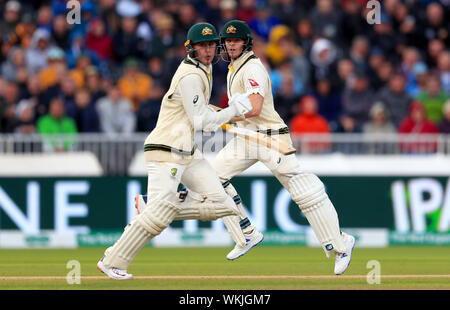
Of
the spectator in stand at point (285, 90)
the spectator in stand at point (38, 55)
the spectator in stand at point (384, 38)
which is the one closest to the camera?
the spectator in stand at point (285, 90)

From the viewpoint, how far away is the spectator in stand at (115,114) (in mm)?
15930

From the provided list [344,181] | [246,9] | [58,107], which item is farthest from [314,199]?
[246,9]

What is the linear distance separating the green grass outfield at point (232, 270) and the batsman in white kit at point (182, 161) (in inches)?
15.0

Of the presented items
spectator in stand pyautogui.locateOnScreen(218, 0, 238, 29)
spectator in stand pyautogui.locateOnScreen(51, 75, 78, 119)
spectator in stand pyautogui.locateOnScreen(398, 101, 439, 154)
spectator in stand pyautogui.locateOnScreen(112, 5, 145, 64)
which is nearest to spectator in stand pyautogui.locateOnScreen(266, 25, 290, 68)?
spectator in stand pyautogui.locateOnScreen(218, 0, 238, 29)

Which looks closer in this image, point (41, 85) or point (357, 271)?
point (357, 271)

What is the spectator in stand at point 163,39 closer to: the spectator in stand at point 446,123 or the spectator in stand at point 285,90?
the spectator in stand at point 285,90

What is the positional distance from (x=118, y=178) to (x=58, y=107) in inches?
56.8

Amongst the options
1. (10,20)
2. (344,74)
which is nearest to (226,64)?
(344,74)

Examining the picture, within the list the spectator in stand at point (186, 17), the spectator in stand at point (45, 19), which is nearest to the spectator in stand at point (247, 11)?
the spectator in stand at point (186, 17)

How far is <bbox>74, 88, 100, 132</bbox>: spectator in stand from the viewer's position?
15.8 meters

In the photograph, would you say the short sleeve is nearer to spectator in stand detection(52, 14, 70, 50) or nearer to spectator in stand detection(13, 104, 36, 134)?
spectator in stand detection(13, 104, 36, 134)

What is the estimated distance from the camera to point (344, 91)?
1669cm
